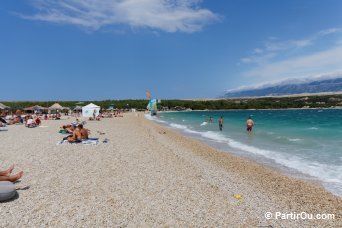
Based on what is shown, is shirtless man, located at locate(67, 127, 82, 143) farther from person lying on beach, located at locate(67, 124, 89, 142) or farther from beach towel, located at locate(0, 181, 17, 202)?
beach towel, located at locate(0, 181, 17, 202)

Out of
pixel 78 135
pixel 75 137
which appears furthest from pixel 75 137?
pixel 78 135

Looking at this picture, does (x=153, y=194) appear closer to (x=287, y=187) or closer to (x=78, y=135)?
(x=287, y=187)

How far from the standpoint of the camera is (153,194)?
6.55m

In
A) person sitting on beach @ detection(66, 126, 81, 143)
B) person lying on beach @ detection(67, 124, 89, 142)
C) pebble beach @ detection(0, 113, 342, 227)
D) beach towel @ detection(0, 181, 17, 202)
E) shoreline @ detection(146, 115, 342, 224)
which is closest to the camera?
pebble beach @ detection(0, 113, 342, 227)

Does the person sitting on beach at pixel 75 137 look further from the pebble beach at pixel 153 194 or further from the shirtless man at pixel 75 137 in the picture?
the pebble beach at pixel 153 194

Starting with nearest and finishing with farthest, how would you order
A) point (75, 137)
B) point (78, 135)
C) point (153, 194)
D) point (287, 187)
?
point (153, 194), point (287, 187), point (75, 137), point (78, 135)

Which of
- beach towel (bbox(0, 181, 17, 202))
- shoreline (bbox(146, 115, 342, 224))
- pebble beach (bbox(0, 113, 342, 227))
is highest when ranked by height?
beach towel (bbox(0, 181, 17, 202))

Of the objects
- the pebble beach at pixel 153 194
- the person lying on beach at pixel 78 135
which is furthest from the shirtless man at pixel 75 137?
the pebble beach at pixel 153 194

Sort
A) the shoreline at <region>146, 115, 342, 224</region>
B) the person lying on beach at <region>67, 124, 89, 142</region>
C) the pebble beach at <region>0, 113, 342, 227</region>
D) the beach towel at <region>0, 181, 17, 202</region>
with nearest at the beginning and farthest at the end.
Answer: the pebble beach at <region>0, 113, 342, 227</region>
the beach towel at <region>0, 181, 17, 202</region>
the shoreline at <region>146, 115, 342, 224</region>
the person lying on beach at <region>67, 124, 89, 142</region>

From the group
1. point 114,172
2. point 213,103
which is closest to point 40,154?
point 114,172

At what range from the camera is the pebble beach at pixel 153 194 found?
522cm

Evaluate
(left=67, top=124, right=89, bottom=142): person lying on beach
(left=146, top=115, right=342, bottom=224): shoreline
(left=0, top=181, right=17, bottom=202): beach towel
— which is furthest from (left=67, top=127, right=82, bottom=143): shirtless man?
(left=0, top=181, right=17, bottom=202): beach towel

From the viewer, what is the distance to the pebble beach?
522 centimetres

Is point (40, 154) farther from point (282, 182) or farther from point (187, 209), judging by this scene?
point (282, 182)
